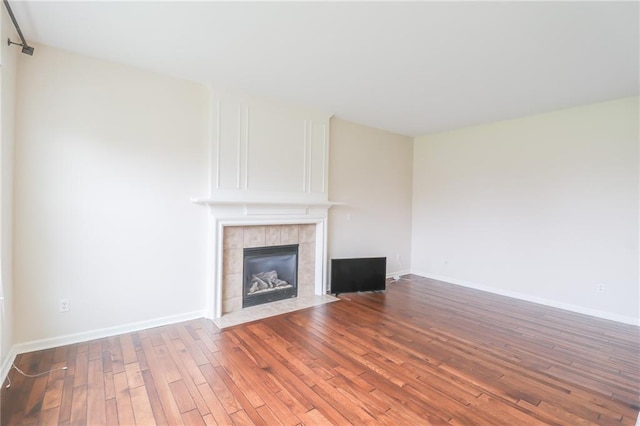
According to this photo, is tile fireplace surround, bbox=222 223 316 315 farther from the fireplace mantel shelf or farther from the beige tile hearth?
the fireplace mantel shelf

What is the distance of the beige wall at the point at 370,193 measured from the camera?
474 centimetres

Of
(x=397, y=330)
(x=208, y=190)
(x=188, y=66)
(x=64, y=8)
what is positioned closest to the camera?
(x=64, y=8)

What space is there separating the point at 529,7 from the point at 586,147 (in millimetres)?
2818

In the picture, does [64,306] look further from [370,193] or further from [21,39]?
[370,193]

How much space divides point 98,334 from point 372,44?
12.0ft

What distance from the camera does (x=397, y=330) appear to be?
10.7 ft

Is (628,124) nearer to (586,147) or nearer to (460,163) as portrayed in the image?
(586,147)

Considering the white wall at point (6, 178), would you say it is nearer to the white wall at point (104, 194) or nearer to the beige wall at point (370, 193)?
the white wall at point (104, 194)

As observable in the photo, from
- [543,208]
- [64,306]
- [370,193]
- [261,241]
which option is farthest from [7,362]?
[543,208]

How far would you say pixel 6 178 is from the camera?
7.68 ft

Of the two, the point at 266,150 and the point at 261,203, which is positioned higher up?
the point at 266,150

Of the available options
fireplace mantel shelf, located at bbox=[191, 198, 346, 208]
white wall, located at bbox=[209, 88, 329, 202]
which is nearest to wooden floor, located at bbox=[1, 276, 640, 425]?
fireplace mantel shelf, located at bbox=[191, 198, 346, 208]

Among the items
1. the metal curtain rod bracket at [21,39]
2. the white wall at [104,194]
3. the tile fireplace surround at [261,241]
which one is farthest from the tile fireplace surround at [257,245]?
the metal curtain rod bracket at [21,39]

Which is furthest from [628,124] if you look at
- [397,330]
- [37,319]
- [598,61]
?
[37,319]
